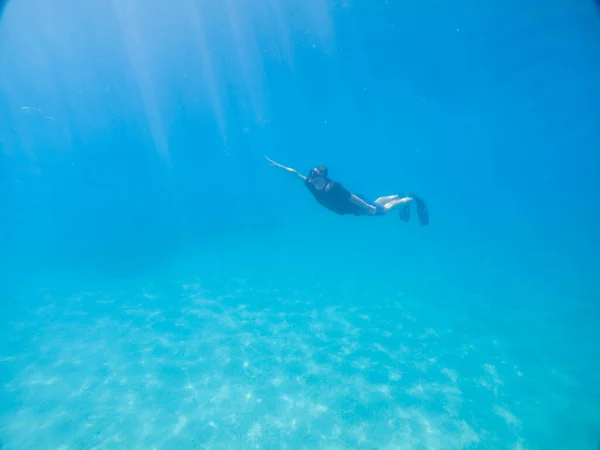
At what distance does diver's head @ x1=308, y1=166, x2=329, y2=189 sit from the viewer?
8219 mm

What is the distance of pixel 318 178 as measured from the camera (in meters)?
8.29

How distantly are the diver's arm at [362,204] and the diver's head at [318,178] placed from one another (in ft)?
3.35

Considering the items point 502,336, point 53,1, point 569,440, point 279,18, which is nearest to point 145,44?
point 53,1

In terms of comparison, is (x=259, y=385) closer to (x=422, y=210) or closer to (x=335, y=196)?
(x=335, y=196)

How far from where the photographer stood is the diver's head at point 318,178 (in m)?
8.22

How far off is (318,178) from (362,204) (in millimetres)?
1737

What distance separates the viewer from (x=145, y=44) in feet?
120

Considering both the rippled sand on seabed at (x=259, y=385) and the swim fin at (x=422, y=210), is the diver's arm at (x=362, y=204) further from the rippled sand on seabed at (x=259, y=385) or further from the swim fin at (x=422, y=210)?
the rippled sand on seabed at (x=259, y=385)

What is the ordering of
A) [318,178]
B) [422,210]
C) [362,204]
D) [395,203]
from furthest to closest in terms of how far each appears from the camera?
[422,210], [395,203], [362,204], [318,178]

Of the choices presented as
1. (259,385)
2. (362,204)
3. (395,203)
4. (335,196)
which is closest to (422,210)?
(395,203)

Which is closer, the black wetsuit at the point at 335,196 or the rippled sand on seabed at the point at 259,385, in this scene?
the rippled sand on seabed at the point at 259,385

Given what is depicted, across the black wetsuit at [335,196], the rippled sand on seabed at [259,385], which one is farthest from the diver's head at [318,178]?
the rippled sand on seabed at [259,385]

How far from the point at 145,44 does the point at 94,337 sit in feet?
120

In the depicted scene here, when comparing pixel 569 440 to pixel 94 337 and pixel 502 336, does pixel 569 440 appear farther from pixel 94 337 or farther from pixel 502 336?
pixel 94 337
